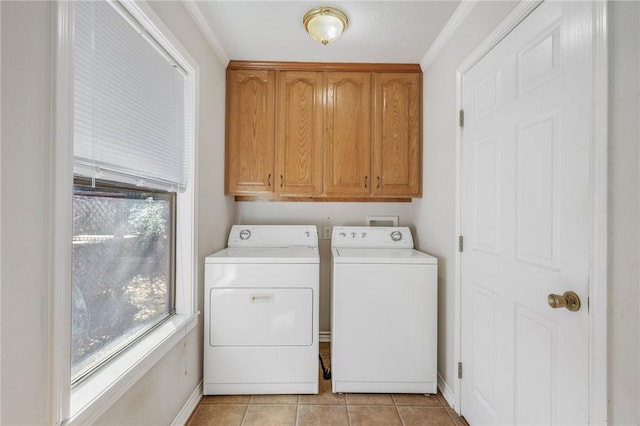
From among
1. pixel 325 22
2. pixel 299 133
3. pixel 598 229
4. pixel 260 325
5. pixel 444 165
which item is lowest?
pixel 260 325

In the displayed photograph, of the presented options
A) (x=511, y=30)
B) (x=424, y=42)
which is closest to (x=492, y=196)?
(x=511, y=30)

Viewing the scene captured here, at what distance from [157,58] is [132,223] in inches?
31.7

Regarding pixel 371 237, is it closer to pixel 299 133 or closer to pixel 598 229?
pixel 299 133

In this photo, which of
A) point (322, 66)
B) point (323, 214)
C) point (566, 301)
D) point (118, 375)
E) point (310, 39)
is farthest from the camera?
point (323, 214)

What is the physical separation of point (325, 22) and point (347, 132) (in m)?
0.82

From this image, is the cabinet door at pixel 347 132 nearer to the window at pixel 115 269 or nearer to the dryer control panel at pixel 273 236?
the dryer control panel at pixel 273 236

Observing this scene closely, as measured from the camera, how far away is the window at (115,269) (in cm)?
99

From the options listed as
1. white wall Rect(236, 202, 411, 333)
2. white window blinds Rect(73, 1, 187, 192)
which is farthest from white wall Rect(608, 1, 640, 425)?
white wall Rect(236, 202, 411, 333)

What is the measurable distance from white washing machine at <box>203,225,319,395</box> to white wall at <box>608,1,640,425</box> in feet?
4.36

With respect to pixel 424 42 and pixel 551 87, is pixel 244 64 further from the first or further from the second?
pixel 551 87

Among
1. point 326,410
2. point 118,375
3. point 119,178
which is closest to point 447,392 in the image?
point 326,410

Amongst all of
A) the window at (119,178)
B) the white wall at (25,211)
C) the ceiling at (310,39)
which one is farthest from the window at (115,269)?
the ceiling at (310,39)

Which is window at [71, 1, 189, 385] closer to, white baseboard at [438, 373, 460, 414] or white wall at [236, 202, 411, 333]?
white wall at [236, 202, 411, 333]

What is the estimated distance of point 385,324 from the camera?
70.5 inches
